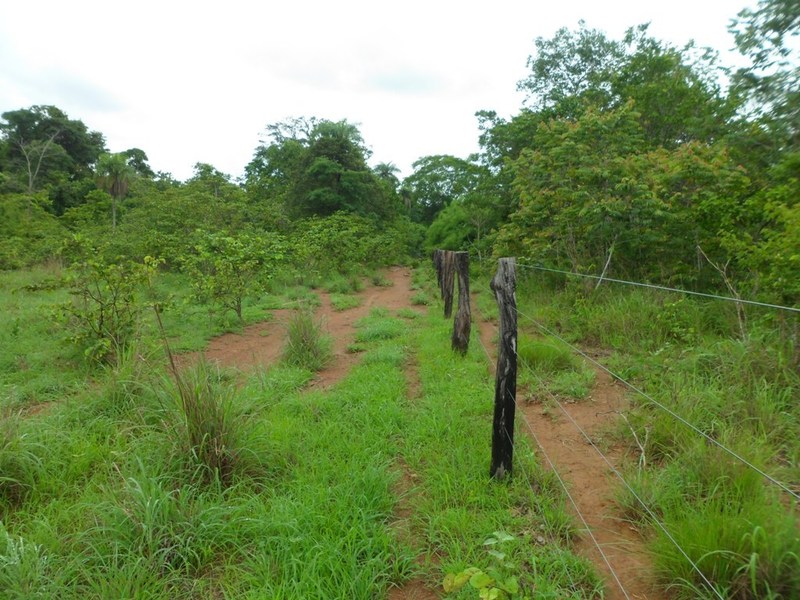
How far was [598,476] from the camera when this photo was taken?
2992 millimetres

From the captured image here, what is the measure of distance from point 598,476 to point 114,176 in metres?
30.1

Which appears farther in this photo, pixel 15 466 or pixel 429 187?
pixel 429 187

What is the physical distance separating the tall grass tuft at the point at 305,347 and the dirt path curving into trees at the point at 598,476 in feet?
8.61

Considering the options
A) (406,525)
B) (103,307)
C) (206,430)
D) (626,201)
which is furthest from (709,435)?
(103,307)

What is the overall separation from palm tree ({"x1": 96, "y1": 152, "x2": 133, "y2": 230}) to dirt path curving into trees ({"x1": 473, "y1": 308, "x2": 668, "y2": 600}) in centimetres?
2772

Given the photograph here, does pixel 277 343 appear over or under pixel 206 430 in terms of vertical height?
under

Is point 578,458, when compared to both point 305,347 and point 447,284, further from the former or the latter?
point 447,284

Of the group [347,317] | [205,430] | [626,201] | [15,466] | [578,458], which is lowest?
[578,458]

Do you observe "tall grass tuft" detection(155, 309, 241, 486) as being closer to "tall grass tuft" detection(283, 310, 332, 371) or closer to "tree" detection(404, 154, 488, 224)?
"tall grass tuft" detection(283, 310, 332, 371)

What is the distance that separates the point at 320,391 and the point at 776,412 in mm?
3860

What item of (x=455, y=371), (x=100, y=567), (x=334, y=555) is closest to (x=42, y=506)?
(x=100, y=567)

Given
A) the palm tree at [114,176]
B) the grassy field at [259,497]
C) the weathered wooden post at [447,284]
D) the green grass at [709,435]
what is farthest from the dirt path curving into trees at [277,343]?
the palm tree at [114,176]

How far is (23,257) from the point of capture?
14562 mm

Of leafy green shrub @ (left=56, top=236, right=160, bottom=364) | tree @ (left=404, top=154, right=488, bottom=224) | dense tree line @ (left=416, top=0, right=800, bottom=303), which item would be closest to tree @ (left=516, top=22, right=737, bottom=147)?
dense tree line @ (left=416, top=0, right=800, bottom=303)
